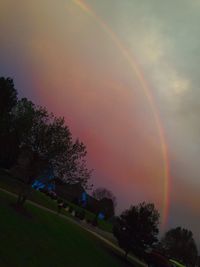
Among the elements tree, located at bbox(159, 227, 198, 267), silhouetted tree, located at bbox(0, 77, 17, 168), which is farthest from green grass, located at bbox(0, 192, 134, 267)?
tree, located at bbox(159, 227, 198, 267)

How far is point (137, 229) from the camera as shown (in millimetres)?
36781

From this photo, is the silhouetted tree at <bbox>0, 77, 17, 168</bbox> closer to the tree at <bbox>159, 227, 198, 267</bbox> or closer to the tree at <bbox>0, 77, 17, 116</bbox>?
the tree at <bbox>0, 77, 17, 116</bbox>

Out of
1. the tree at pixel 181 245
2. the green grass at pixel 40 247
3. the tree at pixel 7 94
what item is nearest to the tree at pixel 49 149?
the green grass at pixel 40 247

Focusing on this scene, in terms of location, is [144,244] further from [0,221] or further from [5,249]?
[5,249]

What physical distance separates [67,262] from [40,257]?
279 cm

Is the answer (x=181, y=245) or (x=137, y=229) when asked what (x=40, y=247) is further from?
(x=181, y=245)

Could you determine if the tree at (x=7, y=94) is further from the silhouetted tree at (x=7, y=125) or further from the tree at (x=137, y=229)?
the tree at (x=137, y=229)

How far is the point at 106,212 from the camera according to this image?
344 ft

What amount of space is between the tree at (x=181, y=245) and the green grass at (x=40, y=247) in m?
79.0

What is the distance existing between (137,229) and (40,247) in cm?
1603

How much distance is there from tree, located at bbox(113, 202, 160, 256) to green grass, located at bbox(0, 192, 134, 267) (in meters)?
2.54

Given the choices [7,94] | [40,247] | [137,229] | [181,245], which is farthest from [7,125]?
[181,245]

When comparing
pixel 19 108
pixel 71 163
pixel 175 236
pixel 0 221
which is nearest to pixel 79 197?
pixel 175 236

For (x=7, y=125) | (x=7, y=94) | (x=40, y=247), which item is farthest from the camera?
(x=7, y=94)
